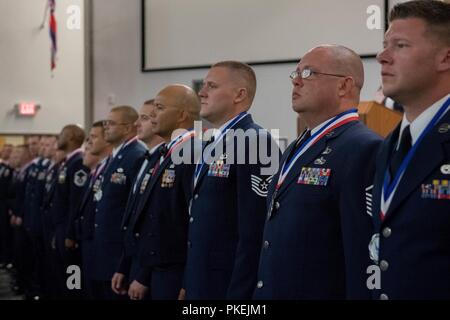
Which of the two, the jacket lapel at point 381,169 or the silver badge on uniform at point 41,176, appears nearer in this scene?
the jacket lapel at point 381,169

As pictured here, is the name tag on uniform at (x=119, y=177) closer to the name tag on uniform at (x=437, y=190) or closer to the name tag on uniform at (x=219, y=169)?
the name tag on uniform at (x=219, y=169)

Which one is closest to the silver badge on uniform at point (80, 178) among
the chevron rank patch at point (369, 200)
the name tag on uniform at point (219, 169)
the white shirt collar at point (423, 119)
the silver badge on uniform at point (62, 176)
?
the silver badge on uniform at point (62, 176)

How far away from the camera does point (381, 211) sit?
6.20 feet

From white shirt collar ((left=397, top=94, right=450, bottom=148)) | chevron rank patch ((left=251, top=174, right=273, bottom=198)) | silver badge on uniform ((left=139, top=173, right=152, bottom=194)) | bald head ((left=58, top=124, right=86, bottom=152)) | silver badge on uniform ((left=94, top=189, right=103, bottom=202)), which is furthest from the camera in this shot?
bald head ((left=58, top=124, right=86, bottom=152))

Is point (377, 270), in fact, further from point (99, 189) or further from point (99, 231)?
point (99, 189)

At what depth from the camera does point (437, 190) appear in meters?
1.74

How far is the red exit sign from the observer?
11477mm

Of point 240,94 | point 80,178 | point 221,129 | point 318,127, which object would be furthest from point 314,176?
point 80,178

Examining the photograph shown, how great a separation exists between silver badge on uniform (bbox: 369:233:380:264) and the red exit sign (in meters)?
10.3

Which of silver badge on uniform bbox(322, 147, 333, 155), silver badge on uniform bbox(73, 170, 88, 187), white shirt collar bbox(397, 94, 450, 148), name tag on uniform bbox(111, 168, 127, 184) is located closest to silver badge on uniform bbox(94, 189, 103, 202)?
name tag on uniform bbox(111, 168, 127, 184)

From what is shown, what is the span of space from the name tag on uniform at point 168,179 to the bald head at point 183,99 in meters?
0.41

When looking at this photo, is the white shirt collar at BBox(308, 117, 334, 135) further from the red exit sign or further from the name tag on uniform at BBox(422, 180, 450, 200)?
the red exit sign

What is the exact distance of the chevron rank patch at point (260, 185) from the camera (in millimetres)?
2695

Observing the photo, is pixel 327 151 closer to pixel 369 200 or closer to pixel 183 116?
pixel 369 200
